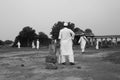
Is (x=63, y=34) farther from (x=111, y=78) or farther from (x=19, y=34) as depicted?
(x=19, y=34)

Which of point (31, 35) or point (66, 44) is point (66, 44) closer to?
point (66, 44)

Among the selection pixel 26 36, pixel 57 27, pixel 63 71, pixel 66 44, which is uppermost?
pixel 57 27

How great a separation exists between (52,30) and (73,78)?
84384 millimetres

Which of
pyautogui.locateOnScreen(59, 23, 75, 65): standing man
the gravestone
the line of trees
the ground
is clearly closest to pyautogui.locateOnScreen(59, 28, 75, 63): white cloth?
pyautogui.locateOnScreen(59, 23, 75, 65): standing man

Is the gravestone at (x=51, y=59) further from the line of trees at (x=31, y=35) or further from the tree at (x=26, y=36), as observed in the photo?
the tree at (x=26, y=36)

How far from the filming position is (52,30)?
89875 millimetres

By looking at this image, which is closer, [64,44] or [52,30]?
[64,44]

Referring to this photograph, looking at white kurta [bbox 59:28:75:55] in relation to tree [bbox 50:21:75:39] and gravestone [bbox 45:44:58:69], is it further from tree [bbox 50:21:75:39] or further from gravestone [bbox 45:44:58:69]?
tree [bbox 50:21:75:39]

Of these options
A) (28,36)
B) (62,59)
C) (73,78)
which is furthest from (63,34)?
(28,36)

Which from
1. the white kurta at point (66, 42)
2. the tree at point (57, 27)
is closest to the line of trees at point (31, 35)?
the tree at point (57, 27)

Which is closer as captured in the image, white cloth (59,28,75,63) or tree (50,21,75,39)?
white cloth (59,28,75,63)

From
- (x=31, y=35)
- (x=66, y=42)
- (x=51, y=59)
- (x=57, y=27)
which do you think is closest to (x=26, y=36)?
(x=31, y=35)

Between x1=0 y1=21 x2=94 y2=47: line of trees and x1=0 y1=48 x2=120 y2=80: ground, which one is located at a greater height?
x1=0 y1=21 x2=94 y2=47: line of trees

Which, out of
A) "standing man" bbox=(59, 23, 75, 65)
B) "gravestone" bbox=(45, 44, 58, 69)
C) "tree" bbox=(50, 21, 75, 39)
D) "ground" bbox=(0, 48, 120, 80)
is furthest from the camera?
"tree" bbox=(50, 21, 75, 39)
